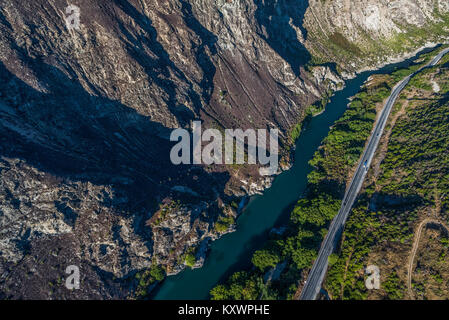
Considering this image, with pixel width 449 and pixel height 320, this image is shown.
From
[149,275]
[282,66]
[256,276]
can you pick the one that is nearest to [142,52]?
[282,66]

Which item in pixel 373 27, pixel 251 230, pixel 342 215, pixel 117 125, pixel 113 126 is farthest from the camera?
pixel 373 27

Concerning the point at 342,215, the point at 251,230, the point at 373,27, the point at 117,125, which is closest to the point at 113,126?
the point at 117,125

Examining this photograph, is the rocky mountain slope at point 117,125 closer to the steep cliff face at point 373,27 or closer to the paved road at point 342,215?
the paved road at point 342,215

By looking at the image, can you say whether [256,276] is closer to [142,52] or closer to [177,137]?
[177,137]

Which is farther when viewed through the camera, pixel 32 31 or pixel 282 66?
pixel 282 66

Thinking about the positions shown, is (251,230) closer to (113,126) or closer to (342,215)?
(342,215)

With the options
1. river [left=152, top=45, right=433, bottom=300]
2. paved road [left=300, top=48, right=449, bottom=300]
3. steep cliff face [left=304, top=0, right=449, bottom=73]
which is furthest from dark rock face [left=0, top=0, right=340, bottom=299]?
steep cliff face [left=304, top=0, right=449, bottom=73]

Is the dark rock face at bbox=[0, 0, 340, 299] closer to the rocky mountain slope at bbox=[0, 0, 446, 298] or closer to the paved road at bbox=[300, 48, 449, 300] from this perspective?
the rocky mountain slope at bbox=[0, 0, 446, 298]
